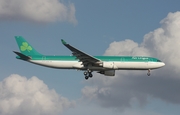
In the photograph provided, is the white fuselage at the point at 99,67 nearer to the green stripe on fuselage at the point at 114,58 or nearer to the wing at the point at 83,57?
the green stripe on fuselage at the point at 114,58

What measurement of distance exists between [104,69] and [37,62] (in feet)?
44.1

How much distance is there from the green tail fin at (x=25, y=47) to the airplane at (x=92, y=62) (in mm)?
2833

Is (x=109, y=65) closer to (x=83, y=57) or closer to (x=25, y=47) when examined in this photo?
(x=83, y=57)

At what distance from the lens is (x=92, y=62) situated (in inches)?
3324

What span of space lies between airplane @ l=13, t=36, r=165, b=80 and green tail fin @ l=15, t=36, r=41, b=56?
9.29 ft

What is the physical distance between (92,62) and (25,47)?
17.0 metres

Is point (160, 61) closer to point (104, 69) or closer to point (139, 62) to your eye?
point (139, 62)

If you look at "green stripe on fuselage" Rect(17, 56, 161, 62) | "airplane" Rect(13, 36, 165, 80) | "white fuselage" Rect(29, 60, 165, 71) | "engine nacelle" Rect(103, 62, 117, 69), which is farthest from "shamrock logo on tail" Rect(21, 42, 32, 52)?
"engine nacelle" Rect(103, 62, 117, 69)

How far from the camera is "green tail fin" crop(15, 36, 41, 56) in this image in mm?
91062

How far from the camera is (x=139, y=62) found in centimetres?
8438

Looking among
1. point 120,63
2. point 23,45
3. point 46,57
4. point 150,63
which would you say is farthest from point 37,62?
point 150,63

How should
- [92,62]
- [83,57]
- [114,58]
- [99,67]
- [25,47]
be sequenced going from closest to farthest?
[83,57] < [92,62] < [99,67] < [114,58] < [25,47]

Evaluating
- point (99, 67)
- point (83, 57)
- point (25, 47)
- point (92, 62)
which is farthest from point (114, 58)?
point (25, 47)

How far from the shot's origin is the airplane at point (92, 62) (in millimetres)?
84062
